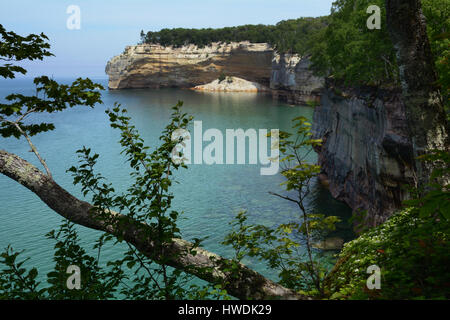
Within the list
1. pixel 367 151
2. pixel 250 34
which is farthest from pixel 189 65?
pixel 367 151

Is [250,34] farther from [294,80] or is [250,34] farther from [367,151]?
[367,151]

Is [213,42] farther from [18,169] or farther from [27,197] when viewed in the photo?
[18,169]

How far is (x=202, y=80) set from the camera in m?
139

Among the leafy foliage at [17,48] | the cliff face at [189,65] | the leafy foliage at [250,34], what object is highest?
the leafy foliage at [250,34]

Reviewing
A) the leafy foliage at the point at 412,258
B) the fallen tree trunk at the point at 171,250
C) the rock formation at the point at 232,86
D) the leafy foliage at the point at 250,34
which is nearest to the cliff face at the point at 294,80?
the leafy foliage at the point at 250,34

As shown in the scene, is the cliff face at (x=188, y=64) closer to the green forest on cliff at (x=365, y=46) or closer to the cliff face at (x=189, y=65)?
the cliff face at (x=189, y=65)

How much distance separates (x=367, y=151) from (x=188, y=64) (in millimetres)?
116504

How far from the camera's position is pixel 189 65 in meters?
134

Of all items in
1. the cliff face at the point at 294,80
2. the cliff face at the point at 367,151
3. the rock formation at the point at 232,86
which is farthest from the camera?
the rock formation at the point at 232,86

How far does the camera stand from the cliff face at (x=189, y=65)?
125 meters

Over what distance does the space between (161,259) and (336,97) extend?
98.8 feet

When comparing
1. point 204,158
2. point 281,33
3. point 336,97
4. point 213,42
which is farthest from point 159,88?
point 336,97

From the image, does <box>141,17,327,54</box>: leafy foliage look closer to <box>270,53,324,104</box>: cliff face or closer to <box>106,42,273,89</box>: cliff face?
<box>106,42,273,89</box>: cliff face

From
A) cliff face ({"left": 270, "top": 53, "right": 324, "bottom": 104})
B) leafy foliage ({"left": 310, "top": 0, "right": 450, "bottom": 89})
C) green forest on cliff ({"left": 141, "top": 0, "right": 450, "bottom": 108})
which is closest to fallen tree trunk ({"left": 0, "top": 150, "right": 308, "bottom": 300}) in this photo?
green forest on cliff ({"left": 141, "top": 0, "right": 450, "bottom": 108})
